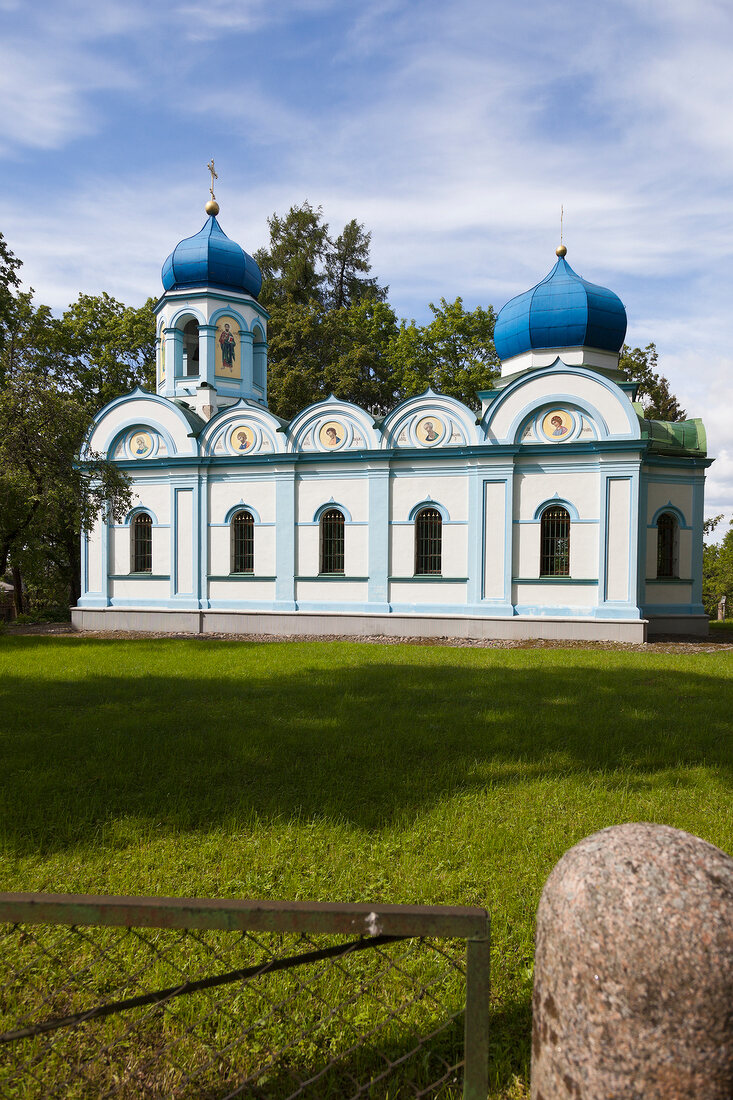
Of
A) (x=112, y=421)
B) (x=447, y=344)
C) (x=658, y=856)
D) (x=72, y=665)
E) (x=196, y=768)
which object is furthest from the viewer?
(x=447, y=344)

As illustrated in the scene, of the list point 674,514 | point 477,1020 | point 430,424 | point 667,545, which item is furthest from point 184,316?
point 477,1020

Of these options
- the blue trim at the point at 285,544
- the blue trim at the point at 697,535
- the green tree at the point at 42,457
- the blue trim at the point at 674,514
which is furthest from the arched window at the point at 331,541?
the green tree at the point at 42,457

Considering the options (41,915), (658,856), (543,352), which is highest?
(543,352)

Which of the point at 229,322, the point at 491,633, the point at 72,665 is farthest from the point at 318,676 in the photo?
the point at 229,322

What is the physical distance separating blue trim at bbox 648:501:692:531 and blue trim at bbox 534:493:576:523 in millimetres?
2676

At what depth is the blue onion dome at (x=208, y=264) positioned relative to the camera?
68.5 feet

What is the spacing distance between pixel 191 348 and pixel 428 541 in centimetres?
966

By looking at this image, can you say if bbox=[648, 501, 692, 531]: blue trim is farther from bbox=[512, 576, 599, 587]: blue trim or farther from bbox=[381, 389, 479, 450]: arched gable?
bbox=[381, 389, 479, 450]: arched gable

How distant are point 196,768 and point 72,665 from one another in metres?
7.04

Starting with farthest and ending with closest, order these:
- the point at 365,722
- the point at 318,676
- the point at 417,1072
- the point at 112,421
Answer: the point at 112,421, the point at 318,676, the point at 365,722, the point at 417,1072

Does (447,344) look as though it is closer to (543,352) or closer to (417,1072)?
(543,352)

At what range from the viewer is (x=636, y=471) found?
1633 cm

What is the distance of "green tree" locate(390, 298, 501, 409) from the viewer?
98.1ft

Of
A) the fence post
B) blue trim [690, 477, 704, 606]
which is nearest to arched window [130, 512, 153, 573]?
blue trim [690, 477, 704, 606]
